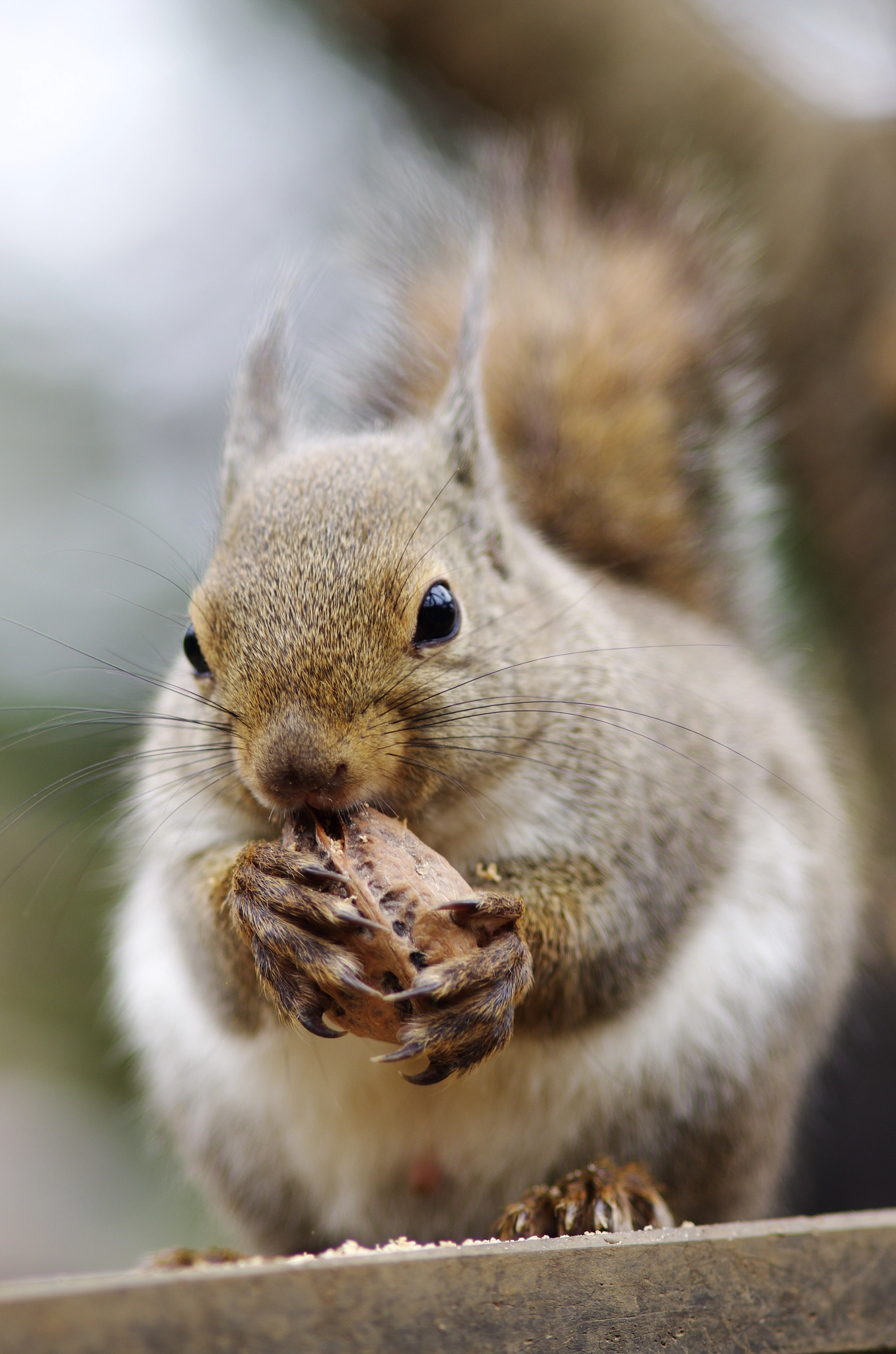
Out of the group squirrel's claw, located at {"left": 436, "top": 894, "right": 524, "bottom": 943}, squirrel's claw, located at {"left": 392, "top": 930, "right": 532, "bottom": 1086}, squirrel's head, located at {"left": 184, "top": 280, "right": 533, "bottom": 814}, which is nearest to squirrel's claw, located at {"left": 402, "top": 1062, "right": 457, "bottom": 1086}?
squirrel's claw, located at {"left": 392, "top": 930, "right": 532, "bottom": 1086}

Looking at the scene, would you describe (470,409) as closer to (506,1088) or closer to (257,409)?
(257,409)

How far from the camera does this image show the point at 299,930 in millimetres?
1098

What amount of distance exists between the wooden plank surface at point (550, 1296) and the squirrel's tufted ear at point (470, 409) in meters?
0.94

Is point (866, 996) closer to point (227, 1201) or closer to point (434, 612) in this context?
point (227, 1201)

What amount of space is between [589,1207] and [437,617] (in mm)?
701

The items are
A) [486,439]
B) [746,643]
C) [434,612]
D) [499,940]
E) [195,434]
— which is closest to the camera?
[499,940]

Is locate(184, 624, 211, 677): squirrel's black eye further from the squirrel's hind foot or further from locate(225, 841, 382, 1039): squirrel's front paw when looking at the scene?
the squirrel's hind foot

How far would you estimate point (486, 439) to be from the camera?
1.52 metres

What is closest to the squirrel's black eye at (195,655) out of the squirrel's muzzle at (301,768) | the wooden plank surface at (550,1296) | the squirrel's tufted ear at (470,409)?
the squirrel's muzzle at (301,768)

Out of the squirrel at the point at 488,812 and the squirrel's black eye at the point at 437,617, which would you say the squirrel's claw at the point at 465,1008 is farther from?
the squirrel's black eye at the point at 437,617

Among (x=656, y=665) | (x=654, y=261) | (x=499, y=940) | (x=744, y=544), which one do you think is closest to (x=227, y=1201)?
(x=499, y=940)

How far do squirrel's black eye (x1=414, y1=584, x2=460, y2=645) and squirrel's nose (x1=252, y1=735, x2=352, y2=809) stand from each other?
199 millimetres

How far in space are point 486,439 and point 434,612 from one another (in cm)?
38

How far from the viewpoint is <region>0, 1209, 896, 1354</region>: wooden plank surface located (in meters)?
0.70
